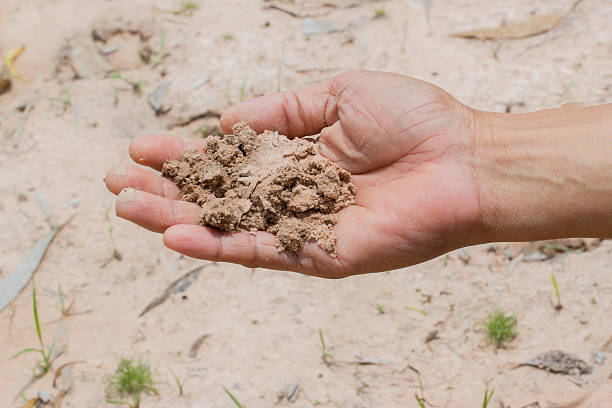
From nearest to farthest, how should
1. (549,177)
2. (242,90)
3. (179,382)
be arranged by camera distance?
→ (549,177), (179,382), (242,90)

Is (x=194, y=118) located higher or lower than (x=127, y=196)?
lower

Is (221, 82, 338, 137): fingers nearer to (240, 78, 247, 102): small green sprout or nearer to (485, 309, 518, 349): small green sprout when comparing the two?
(240, 78, 247, 102): small green sprout

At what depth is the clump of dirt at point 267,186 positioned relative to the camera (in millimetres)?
2236

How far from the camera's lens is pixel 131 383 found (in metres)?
2.58

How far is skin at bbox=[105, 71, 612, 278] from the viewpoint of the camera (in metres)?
2.13

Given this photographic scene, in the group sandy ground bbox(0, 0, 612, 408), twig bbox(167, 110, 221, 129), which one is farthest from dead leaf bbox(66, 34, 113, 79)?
twig bbox(167, 110, 221, 129)

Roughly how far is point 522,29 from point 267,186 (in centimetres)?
272

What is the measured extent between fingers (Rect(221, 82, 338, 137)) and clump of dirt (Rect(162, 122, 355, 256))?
0.32 ft

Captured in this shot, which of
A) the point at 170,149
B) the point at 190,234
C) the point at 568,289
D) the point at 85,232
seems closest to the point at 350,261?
the point at 190,234

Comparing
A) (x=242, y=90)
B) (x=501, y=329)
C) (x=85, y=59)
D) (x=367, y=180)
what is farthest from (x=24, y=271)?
(x=501, y=329)

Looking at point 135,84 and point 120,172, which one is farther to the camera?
point 135,84

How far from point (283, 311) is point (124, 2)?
309 cm

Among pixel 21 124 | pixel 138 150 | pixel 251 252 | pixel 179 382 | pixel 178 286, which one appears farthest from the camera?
pixel 21 124

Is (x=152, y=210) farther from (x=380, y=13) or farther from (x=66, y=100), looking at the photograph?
(x=380, y=13)
